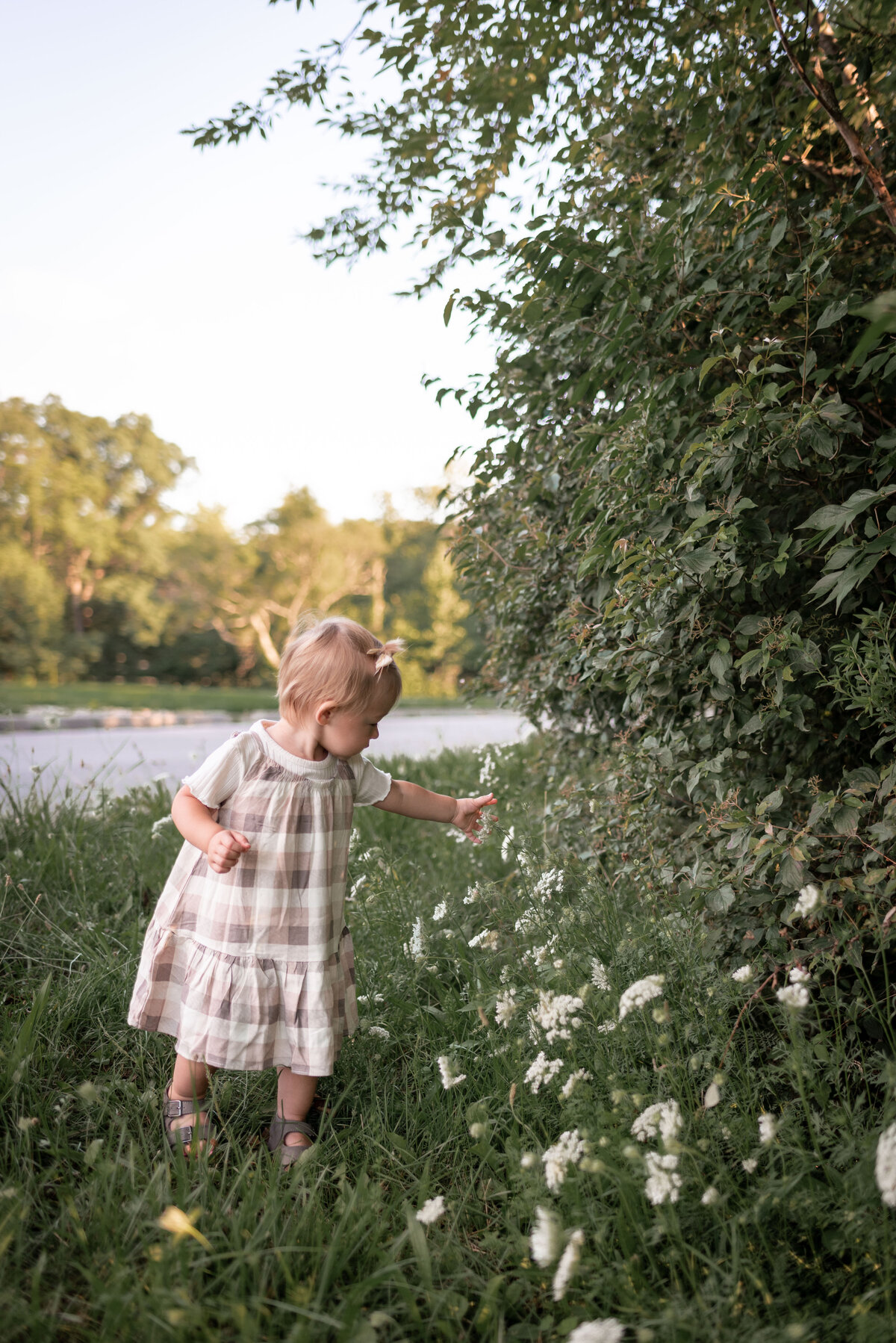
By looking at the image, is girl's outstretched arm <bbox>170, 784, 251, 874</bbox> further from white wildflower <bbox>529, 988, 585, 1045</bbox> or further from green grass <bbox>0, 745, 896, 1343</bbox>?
white wildflower <bbox>529, 988, 585, 1045</bbox>

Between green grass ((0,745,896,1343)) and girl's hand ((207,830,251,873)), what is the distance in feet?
1.71

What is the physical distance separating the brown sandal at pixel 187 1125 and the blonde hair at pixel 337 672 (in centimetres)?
100

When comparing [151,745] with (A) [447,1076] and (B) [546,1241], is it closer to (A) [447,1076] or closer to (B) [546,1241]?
(A) [447,1076]

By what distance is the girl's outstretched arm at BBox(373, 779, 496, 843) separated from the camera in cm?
245

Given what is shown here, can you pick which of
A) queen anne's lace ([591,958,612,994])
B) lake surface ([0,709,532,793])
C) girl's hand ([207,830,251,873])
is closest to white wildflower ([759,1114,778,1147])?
queen anne's lace ([591,958,612,994])

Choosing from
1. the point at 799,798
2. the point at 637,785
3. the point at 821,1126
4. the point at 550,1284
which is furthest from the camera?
the point at 637,785

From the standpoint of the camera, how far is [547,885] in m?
2.55

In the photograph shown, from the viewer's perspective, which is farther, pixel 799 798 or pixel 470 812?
pixel 470 812

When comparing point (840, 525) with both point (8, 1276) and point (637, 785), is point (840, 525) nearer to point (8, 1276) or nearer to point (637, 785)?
point (637, 785)

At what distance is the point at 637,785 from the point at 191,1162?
1.55 meters

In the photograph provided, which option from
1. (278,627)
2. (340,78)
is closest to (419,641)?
(278,627)

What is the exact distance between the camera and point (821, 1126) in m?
1.68

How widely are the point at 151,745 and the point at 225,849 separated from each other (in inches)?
343

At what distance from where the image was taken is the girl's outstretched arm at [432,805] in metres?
2.45
